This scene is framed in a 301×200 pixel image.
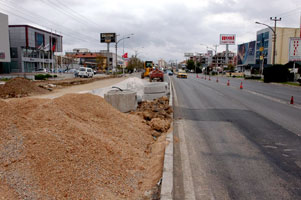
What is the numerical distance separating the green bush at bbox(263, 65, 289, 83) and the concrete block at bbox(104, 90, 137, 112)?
120 feet

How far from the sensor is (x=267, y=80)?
140ft

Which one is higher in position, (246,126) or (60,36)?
(60,36)

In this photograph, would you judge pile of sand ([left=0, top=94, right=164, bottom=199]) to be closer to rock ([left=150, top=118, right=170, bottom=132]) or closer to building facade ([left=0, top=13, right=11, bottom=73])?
rock ([left=150, top=118, right=170, bottom=132])

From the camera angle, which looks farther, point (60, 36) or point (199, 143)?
point (60, 36)

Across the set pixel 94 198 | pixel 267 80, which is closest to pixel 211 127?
pixel 94 198

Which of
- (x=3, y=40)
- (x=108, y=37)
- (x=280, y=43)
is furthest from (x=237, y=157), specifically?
(x=108, y=37)

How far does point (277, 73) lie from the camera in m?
41.7

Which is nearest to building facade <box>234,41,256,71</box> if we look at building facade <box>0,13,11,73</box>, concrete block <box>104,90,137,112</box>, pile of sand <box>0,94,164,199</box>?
building facade <box>0,13,11,73</box>

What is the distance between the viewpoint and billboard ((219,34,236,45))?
108625 mm

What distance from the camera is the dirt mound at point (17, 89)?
17.7m

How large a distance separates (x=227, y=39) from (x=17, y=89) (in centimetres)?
10239

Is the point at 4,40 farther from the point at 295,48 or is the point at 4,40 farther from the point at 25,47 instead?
the point at 295,48

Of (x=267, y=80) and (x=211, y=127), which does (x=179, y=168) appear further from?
(x=267, y=80)

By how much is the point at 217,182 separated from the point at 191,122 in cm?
536
